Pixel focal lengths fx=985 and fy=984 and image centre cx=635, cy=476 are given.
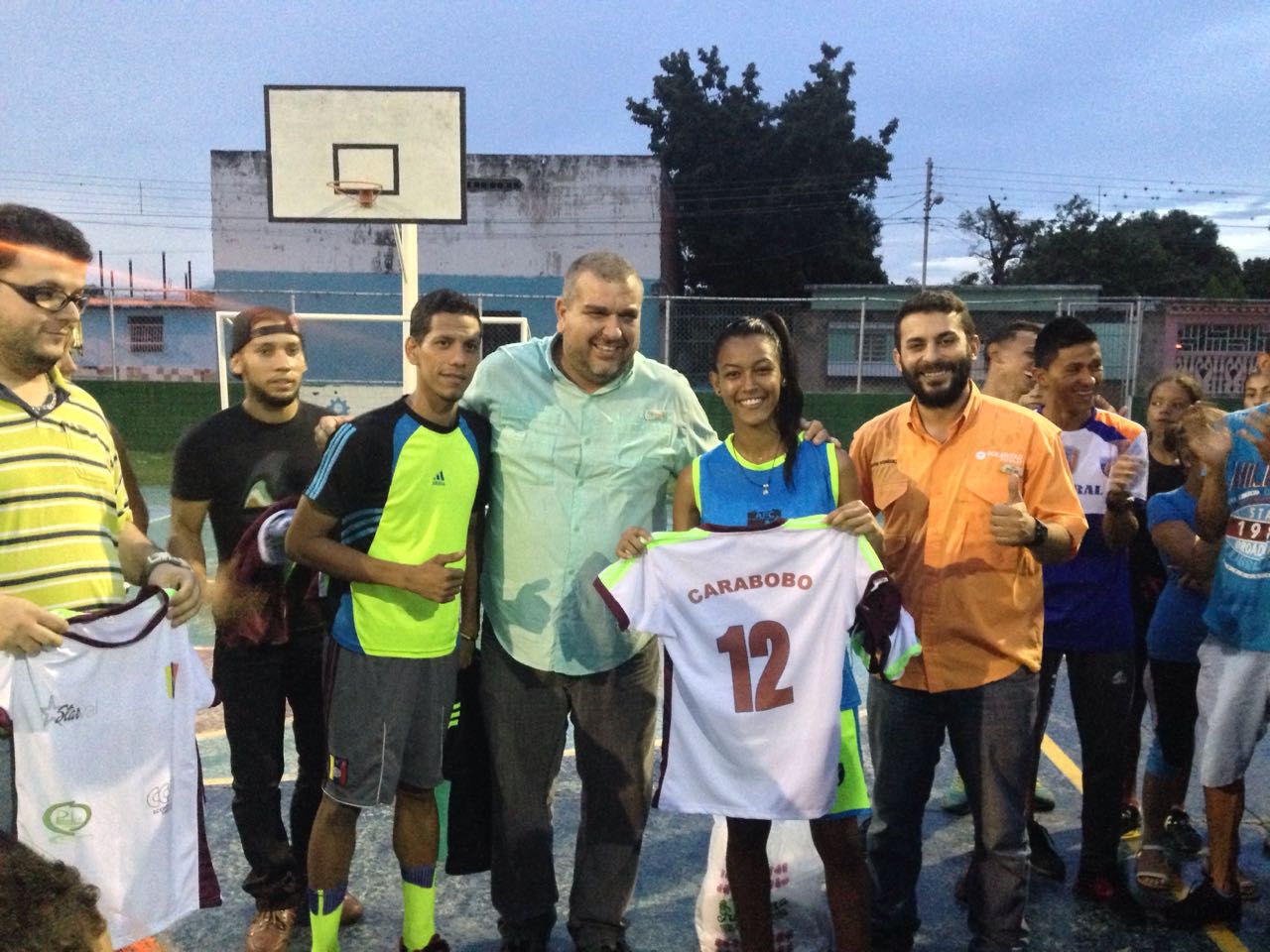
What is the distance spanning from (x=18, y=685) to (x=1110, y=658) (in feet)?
11.0

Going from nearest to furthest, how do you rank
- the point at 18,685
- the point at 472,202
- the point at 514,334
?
1. the point at 18,685
2. the point at 514,334
3. the point at 472,202

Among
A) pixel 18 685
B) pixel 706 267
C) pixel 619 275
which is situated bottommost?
pixel 18 685

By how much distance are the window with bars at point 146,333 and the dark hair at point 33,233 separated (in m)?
21.7

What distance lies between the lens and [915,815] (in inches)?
125

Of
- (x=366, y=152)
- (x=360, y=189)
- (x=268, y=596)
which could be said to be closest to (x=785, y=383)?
(x=268, y=596)

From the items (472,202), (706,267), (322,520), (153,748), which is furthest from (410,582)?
(706,267)

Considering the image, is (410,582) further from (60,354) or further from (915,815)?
(915,815)

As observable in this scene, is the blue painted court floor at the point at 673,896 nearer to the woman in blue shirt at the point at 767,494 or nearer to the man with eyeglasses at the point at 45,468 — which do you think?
the woman in blue shirt at the point at 767,494

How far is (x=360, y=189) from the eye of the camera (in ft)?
31.9

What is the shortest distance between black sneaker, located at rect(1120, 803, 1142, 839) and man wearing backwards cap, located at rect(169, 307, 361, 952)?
124 inches

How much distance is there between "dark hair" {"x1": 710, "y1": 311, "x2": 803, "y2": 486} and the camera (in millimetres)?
2986

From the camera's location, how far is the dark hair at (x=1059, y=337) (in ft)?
12.0

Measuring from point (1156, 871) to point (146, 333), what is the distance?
79.2 feet

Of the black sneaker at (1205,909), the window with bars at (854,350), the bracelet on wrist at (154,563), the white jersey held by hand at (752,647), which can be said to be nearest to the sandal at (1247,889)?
the black sneaker at (1205,909)
